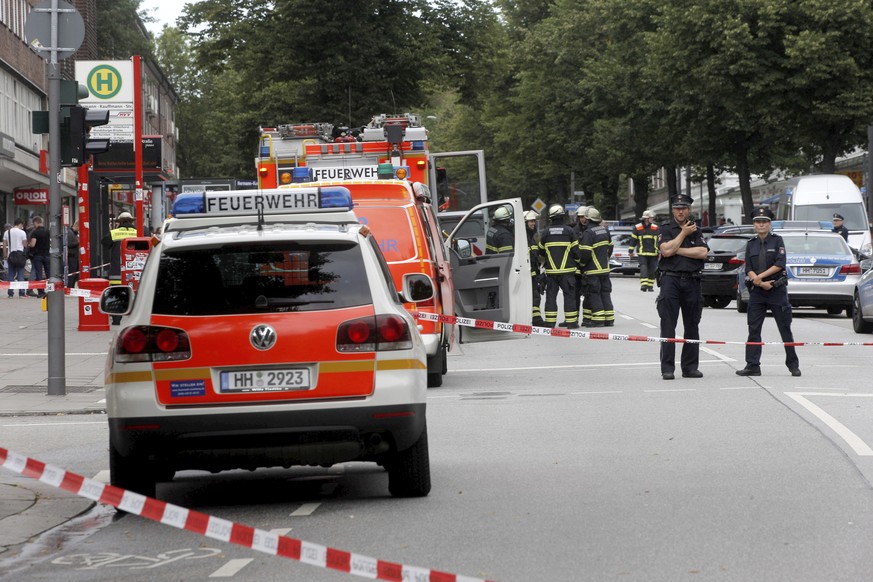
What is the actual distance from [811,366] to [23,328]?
14633mm

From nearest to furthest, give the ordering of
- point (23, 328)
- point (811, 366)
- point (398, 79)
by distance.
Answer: point (811, 366) < point (23, 328) < point (398, 79)

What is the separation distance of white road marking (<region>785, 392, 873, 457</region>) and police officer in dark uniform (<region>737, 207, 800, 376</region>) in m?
1.82

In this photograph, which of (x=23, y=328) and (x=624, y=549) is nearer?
(x=624, y=549)

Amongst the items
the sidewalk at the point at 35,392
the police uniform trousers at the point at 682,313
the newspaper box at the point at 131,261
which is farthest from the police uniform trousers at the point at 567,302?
the police uniform trousers at the point at 682,313

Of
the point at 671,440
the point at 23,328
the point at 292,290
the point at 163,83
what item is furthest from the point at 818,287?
the point at 163,83

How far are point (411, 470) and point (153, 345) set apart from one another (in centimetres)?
160

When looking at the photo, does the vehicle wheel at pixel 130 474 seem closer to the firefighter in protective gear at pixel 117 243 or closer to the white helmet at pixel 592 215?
the white helmet at pixel 592 215

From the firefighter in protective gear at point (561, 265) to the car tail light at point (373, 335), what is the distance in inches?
607

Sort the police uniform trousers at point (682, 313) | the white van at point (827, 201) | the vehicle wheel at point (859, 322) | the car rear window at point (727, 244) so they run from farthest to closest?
the white van at point (827, 201)
the car rear window at point (727, 244)
the vehicle wheel at point (859, 322)
the police uniform trousers at point (682, 313)

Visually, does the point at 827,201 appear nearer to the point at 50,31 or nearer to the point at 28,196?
the point at 28,196

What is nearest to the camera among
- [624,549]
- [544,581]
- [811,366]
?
[544,581]

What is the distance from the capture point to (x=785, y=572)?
21.3ft

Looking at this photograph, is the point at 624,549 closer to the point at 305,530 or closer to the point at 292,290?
the point at 305,530

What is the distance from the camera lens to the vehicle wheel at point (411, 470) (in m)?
8.49
